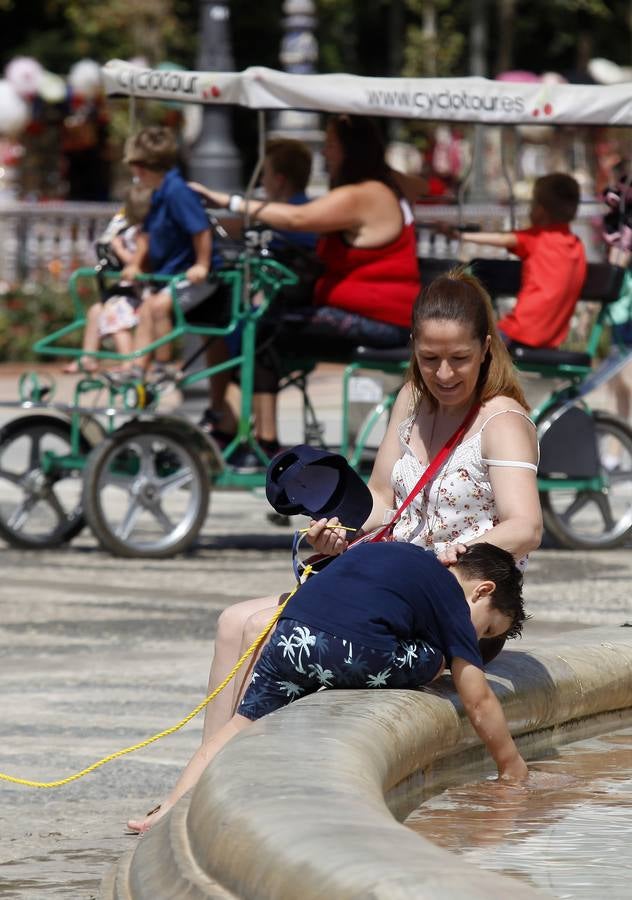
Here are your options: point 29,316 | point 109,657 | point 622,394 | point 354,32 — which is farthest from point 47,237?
point 354,32

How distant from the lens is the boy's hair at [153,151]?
36.1 feet

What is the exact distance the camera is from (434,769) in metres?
4.75

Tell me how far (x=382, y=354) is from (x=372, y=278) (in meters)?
0.39

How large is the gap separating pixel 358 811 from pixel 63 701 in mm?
3495

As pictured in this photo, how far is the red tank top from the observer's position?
10.6 meters

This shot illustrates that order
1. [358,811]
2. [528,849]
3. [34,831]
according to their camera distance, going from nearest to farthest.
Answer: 1. [358,811]
2. [528,849]
3. [34,831]

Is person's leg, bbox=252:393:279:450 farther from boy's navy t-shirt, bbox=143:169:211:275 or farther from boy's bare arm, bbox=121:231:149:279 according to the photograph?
boy's bare arm, bbox=121:231:149:279

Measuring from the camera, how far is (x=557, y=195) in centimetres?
1102

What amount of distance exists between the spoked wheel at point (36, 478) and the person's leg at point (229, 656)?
5783 mm

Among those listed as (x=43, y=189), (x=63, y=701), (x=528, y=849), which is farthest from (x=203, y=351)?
(x=43, y=189)

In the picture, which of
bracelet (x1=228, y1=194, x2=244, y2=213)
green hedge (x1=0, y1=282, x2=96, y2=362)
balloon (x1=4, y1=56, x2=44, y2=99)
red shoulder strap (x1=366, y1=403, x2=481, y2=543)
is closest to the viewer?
red shoulder strap (x1=366, y1=403, x2=481, y2=543)

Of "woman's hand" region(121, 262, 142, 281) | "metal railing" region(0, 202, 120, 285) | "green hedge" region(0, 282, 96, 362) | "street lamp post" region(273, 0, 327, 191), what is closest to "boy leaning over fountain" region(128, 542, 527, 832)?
"woman's hand" region(121, 262, 142, 281)

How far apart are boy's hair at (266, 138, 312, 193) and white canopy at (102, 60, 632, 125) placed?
1.33ft

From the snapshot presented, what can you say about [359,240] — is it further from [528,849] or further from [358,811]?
[358,811]
